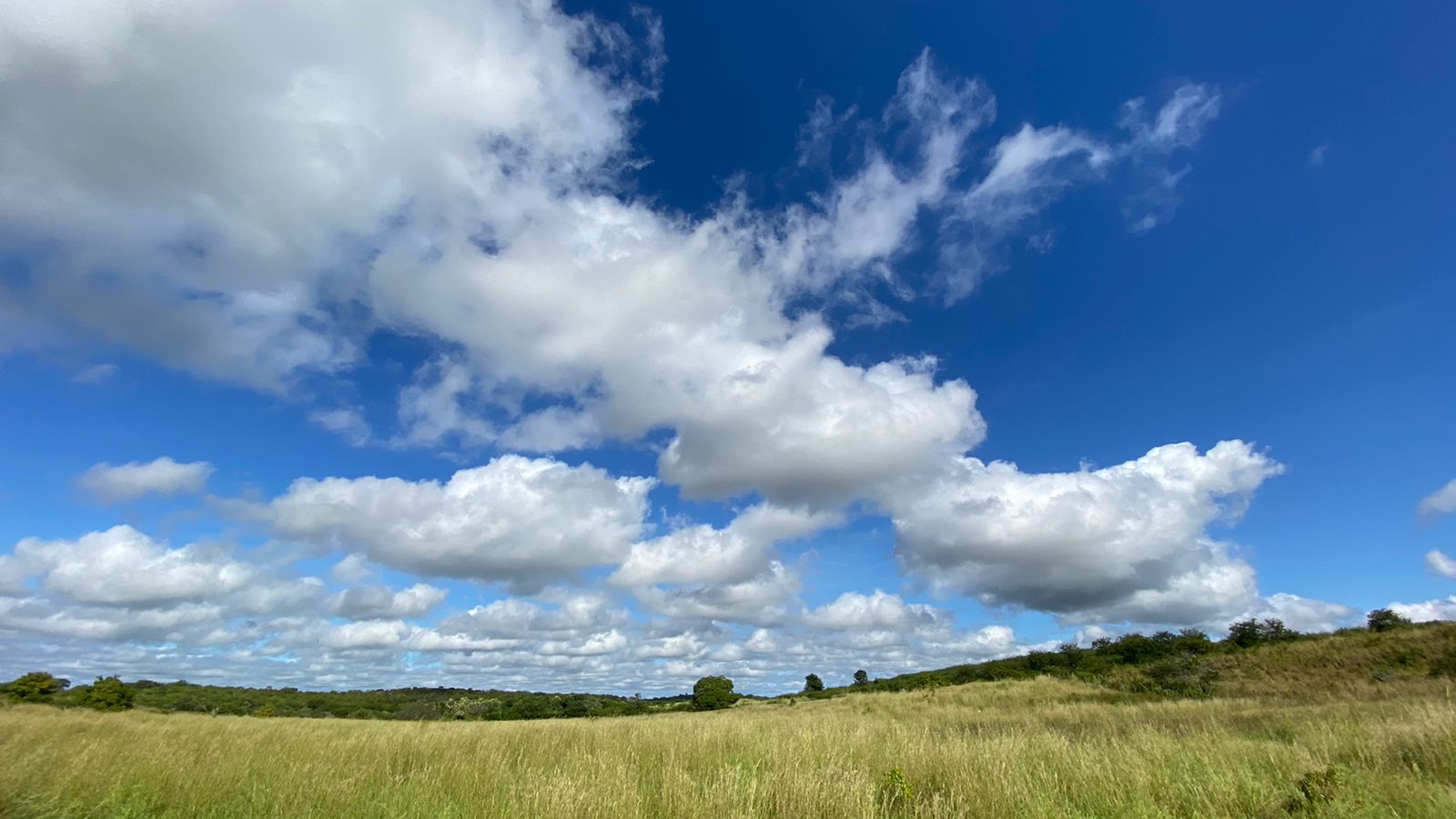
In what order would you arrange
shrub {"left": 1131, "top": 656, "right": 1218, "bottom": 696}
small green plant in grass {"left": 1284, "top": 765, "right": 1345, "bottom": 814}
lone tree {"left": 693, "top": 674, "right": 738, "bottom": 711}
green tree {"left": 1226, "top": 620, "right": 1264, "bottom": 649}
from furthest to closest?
lone tree {"left": 693, "top": 674, "right": 738, "bottom": 711} < green tree {"left": 1226, "top": 620, "right": 1264, "bottom": 649} < shrub {"left": 1131, "top": 656, "right": 1218, "bottom": 696} < small green plant in grass {"left": 1284, "top": 765, "right": 1345, "bottom": 814}

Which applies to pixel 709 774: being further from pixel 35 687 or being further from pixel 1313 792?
pixel 35 687

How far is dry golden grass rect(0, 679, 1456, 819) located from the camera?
6.70m

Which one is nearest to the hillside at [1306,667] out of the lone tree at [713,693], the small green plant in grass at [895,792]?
the small green plant in grass at [895,792]

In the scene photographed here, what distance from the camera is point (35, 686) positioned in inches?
1916

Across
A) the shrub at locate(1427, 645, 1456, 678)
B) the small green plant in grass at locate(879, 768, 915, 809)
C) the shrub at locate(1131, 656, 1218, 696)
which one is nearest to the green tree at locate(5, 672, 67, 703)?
the small green plant in grass at locate(879, 768, 915, 809)

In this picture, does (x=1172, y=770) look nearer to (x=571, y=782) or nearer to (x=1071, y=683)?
(x=571, y=782)

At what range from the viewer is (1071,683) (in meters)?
38.4

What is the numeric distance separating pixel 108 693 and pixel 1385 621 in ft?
311

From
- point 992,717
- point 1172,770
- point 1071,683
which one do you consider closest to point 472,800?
point 1172,770

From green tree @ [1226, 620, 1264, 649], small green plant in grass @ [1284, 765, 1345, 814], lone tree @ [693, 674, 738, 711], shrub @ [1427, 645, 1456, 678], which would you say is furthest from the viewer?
lone tree @ [693, 674, 738, 711]

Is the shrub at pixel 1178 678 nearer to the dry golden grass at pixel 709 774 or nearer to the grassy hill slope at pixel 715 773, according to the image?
the grassy hill slope at pixel 715 773

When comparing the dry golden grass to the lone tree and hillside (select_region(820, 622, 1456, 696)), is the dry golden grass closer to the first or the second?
hillside (select_region(820, 622, 1456, 696))

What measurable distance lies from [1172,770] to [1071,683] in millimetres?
35588

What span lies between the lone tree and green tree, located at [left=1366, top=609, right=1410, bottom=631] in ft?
183
